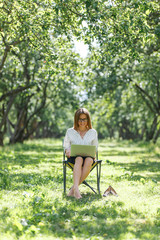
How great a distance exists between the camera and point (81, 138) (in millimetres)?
6969

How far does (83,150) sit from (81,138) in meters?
0.42

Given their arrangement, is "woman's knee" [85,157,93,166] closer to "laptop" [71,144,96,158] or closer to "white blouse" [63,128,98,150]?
"laptop" [71,144,96,158]

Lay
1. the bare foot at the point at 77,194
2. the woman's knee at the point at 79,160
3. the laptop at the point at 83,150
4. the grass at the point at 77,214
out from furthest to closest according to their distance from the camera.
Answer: the laptop at the point at 83,150 < the woman's knee at the point at 79,160 < the bare foot at the point at 77,194 < the grass at the point at 77,214

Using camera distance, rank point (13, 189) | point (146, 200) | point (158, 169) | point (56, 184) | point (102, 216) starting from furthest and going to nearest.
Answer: point (158, 169)
point (56, 184)
point (13, 189)
point (146, 200)
point (102, 216)

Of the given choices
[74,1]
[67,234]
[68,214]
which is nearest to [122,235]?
[67,234]

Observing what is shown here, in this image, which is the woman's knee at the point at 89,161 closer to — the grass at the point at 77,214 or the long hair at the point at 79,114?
the grass at the point at 77,214

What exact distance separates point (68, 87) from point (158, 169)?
15.0 m

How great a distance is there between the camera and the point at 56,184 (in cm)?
748

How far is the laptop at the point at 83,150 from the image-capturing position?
259 inches

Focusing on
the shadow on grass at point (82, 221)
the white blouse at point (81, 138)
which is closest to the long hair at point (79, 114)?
the white blouse at point (81, 138)

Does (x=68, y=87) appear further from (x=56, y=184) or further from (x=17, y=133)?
(x=56, y=184)

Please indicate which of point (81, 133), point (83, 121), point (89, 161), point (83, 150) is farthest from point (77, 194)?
point (83, 121)

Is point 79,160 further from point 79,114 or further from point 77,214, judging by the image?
point 77,214

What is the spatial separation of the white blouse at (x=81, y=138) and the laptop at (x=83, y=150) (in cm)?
31
